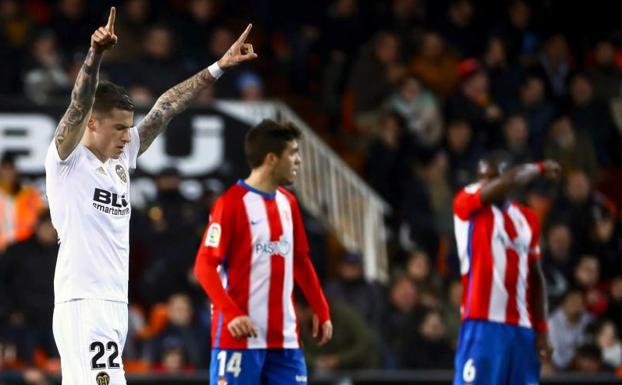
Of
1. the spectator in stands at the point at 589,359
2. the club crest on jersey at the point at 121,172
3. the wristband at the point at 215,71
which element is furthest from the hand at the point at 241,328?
the spectator in stands at the point at 589,359

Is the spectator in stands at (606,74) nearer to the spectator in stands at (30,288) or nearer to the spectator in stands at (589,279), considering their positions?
the spectator in stands at (589,279)

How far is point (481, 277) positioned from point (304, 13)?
9393 mm

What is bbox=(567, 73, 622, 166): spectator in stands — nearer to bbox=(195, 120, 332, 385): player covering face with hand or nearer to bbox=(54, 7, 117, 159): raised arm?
bbox=(195, 120, 332, 385): player covering face with hand

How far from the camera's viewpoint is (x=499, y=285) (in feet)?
33.8

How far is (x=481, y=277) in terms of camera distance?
1031cm

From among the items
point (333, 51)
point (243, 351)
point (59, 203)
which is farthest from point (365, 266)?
point (59, 203)

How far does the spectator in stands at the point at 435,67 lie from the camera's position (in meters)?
18.1

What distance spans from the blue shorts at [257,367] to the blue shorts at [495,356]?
1.64 metres

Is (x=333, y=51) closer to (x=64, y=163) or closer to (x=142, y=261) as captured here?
(x=142, y=261)

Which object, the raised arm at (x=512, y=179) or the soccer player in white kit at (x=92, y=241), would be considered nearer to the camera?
the soccer player in white kit at (x=92, y=241)

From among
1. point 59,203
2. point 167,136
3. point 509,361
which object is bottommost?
point 509,361

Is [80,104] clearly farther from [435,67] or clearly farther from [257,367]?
[435,67]

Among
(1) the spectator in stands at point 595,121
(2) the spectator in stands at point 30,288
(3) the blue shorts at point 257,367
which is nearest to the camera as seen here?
(3) the blue shorts at point 257,367

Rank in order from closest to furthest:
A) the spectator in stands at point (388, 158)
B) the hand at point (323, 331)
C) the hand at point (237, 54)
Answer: the hand at point (237, 54) < the hand at point (323, 331) < the spectator in stands at point (388, 158)
